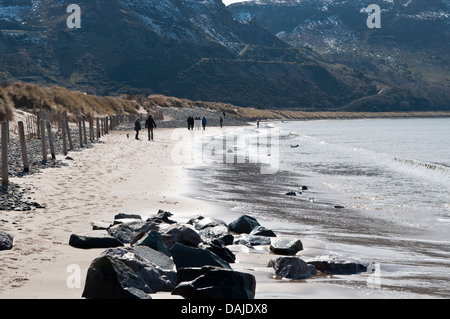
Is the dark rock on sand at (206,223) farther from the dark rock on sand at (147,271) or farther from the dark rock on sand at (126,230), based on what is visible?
the dark rock on sand at (147,271)

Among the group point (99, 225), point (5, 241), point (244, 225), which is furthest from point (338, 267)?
point (5, 241)

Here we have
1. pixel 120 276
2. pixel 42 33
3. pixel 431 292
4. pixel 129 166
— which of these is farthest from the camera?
pixel 42 33

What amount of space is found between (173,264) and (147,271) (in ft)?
1.64

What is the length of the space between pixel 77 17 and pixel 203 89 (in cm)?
4771

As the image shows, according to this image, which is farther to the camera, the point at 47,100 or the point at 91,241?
the point at 47,100

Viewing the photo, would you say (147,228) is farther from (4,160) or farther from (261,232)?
(4,160)

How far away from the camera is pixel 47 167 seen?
15523 millimetres

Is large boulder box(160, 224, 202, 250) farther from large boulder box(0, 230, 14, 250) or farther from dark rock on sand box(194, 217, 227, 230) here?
large boulder box(0, 230, 14, 250)

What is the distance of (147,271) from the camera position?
5434 mm

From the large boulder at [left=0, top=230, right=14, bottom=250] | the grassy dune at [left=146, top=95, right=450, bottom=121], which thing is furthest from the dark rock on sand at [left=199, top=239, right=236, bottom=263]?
the grassy dune at [left=146, top=95, right=450, bottom=121]
